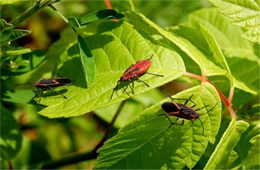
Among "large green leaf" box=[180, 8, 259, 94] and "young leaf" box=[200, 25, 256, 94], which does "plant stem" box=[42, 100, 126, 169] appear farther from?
"young leaf" box=[200, 25, 256, 94]

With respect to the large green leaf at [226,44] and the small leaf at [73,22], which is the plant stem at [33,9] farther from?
the large green leaf at [226,44]

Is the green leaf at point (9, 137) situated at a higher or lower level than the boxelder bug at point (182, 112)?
lower

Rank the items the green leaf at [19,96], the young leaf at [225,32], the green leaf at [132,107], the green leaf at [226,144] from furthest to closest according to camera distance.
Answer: the green leaf at [132,107]
the young leaf at [225,32]
the green leaf at [19,96]
the green leaf at [226,144]

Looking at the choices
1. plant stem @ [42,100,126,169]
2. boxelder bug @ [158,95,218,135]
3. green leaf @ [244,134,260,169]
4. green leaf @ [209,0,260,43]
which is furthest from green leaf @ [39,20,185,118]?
plant stem @ [42,100,126,169]

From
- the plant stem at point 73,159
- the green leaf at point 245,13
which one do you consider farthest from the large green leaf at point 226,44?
the plant stem at point 73,159

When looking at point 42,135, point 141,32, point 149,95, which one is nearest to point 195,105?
point 141,32

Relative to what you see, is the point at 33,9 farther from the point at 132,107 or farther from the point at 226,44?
the point at 132,107

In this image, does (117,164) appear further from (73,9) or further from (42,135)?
(73,9)
